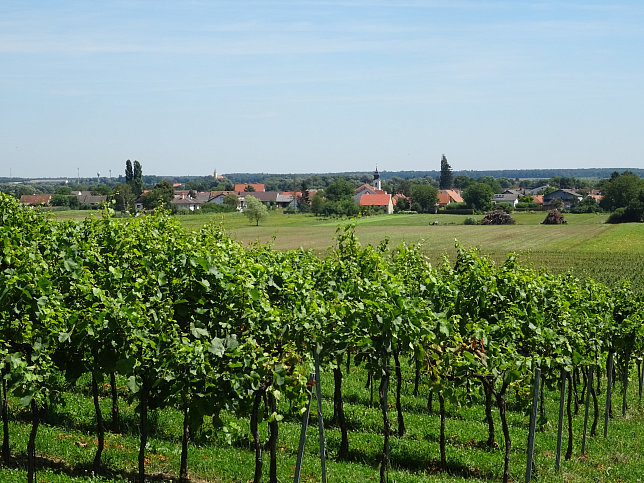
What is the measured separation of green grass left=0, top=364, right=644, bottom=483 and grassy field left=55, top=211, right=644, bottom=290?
101ft

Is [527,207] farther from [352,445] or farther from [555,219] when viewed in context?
[352,445]

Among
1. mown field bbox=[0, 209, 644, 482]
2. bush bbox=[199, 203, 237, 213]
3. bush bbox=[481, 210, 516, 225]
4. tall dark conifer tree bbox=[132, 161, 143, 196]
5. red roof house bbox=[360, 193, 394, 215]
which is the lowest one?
mown field bbox=[0, 209, 644, 482]

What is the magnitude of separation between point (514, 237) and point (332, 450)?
81.3m

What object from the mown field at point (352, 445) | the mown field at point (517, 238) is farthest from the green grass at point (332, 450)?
the mown field at point (517, 238)

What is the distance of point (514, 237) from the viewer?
3570 inches

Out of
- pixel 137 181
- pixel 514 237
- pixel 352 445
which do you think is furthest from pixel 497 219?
pixel 352 445

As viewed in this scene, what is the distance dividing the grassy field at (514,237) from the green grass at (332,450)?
3068 centimetres

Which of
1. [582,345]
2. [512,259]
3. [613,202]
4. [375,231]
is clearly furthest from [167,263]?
[613,202]

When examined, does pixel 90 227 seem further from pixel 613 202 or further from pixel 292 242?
pixel 613 202

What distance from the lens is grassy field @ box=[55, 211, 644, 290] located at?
60438 millimetres

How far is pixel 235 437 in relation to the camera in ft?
44.8

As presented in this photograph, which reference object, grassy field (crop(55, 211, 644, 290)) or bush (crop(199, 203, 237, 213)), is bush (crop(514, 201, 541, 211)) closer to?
grassy field (crop(55, 211, 644, 290))

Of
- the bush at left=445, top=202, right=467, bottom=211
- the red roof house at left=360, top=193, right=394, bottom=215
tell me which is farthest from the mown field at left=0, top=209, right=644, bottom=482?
the red roof house at left=360, top=193, right=394, bottom=215

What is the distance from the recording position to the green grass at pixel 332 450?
38.5 feet
